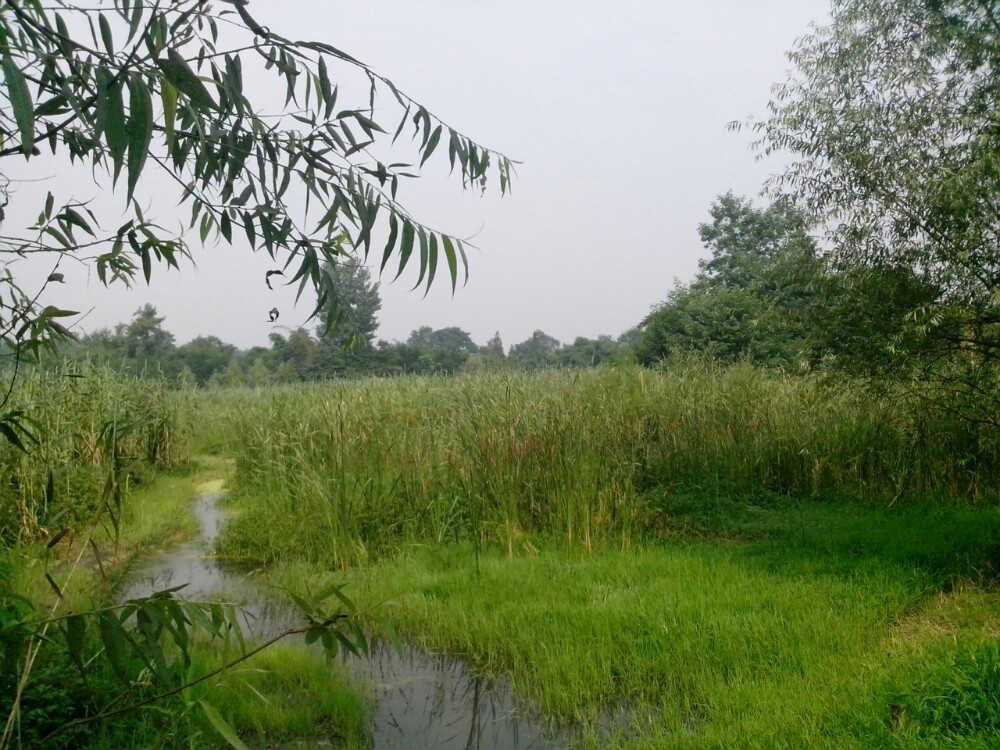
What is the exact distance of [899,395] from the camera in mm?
6816

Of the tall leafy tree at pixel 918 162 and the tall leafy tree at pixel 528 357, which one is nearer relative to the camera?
the tall leafy tree at pixel 918 162

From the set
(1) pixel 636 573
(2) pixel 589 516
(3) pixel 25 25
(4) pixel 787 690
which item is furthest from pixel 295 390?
(3) pixel 25 25

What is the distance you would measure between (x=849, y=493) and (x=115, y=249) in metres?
7.94

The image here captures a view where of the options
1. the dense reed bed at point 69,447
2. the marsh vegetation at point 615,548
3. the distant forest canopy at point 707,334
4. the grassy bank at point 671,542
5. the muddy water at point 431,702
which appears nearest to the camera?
the marsh vegetation at point 615,548

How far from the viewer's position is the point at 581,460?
23.8ft

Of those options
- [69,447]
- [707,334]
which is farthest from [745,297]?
[69,447]

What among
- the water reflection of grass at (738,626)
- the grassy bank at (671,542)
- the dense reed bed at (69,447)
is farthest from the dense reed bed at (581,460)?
the dense reed bed at (69,447)

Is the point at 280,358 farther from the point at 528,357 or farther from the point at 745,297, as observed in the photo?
the point at 745,297

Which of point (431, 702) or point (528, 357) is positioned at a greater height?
point (528, 357)

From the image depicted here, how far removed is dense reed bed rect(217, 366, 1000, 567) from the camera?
7.30m

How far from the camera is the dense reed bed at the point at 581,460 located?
730 centimetres

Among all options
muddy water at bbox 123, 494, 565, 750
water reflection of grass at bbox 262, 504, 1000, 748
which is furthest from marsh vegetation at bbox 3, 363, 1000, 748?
muddy water at bbox 123, 494, 565, 750

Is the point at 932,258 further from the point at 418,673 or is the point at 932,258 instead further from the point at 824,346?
the point at 418,673

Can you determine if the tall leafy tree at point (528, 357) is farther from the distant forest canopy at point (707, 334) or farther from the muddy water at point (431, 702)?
the muddy water at point (431, 702)
